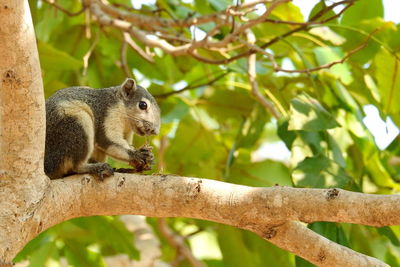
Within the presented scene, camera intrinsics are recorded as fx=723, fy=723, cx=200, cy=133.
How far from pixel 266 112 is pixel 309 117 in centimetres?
104

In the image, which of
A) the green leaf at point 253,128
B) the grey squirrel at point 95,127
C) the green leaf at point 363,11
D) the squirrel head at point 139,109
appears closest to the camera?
the grey squirrel at point 95,127

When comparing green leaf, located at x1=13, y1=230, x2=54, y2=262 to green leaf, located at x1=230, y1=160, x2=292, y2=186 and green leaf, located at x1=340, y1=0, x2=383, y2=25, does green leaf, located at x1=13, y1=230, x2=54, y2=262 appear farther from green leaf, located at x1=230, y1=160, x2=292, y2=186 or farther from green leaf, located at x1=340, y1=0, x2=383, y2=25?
green leaf, located at x1=340, y1=0, x2=383, y2=25

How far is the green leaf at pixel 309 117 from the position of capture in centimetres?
390

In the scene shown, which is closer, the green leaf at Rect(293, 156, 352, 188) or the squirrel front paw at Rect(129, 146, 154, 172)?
the squirrel front paw at Rect(129, 146, 154, 172)

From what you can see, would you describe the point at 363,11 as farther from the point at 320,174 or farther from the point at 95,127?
the point at 95,127

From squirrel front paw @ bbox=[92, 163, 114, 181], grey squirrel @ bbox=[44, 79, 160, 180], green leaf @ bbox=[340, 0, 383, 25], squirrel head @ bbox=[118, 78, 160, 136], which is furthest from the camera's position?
green leaf @ bbox=[340, 0, 383, 25]

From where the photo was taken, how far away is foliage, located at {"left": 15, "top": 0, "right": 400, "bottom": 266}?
4.21m

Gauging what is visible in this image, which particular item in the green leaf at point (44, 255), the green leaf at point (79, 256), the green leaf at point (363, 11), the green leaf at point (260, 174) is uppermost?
the green leaf at point (363, 11)

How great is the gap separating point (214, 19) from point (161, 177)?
1.81 m

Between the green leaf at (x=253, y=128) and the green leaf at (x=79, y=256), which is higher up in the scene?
the green leaf at (x=253, y=128)

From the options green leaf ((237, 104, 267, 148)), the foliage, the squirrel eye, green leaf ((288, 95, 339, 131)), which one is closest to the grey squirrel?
the squirrel eye

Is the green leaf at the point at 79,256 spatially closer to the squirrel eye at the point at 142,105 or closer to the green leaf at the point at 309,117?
the squirrel eye at the point at 142,105

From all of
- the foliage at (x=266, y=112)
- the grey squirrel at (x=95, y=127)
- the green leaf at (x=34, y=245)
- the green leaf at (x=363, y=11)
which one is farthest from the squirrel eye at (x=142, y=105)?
the green leaf at (x=363, y=11)

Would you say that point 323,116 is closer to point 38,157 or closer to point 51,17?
point 38,157
